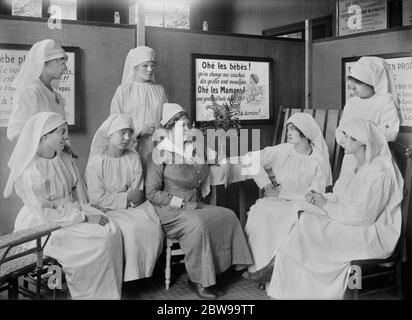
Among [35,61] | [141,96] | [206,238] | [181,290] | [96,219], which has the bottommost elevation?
[181,290]

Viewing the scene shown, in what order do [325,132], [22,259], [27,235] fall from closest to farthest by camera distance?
[27,235], [22,259], [325,132]

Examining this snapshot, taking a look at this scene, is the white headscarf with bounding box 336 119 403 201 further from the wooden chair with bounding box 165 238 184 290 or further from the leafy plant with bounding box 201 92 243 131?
the wooden chair with bounding box 165 238 184 290

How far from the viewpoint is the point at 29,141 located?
77.6 inches

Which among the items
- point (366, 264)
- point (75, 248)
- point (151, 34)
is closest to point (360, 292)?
point (366, 264)

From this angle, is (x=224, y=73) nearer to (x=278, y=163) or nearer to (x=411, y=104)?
(x=278, y=163)

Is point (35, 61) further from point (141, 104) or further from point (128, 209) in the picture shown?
point (128, 209)

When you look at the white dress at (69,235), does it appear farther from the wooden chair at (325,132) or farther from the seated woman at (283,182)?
the wooden chair at (325,132)

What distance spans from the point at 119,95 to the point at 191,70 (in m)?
0.52

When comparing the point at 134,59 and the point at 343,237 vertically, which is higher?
the point at 134,59

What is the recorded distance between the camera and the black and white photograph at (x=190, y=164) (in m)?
2.00

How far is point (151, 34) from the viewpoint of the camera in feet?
8.87

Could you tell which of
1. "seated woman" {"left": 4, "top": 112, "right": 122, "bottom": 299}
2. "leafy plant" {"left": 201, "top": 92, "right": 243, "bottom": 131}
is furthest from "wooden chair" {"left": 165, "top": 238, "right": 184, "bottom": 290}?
"leafy plant" {"left": 201, "top": 92, "right": 243, "bottom": 131}

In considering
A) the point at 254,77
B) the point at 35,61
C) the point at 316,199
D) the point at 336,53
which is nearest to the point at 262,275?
the point at 316,199

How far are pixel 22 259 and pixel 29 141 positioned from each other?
431 millimetres
